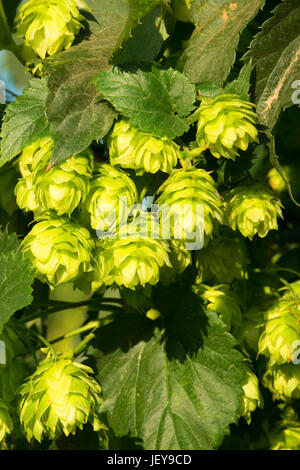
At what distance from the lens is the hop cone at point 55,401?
96cm

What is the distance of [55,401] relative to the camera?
959 mm

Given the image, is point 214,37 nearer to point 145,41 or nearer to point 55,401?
point 145,41

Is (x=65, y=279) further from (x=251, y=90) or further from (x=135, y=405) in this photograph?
(x=251, y=90)

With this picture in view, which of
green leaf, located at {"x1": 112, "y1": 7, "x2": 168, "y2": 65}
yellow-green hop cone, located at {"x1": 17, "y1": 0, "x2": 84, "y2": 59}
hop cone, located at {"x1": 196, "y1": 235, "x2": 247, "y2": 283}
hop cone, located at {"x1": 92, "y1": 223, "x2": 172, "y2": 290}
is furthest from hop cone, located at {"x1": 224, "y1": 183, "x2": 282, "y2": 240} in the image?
yellow-green hop cone, located at {"x1": 17, "y1": 0, "x2": 84, "y2": 59}

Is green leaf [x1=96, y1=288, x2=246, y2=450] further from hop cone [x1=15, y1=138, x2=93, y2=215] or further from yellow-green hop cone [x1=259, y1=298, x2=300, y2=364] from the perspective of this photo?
hop cone [x1=15, y1=138, x2=93, y2=215]

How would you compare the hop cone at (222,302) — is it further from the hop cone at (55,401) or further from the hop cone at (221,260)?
the hop cone at (55,401)

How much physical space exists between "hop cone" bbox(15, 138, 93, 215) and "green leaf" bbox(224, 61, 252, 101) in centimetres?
23

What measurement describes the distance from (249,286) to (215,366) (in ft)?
0.60

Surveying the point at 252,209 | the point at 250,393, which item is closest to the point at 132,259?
the point at 252,209

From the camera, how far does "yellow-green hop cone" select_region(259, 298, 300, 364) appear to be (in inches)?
41.3

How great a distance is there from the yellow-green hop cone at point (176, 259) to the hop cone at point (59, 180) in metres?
0.15

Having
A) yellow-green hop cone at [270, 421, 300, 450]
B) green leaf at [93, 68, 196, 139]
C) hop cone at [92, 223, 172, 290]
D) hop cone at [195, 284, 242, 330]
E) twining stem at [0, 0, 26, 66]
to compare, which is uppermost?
twining stem at [0, 0, 26, 66]

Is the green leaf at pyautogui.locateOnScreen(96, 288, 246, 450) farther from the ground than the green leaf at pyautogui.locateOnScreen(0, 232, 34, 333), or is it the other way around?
the green leaf at pyautogui.locateOnScreen(0, 232, 34, 333)

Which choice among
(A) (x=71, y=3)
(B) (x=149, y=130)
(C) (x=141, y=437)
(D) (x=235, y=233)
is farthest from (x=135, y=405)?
(A) (x=71, y=3)
